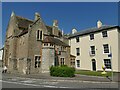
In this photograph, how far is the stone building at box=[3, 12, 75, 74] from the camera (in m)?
28.6

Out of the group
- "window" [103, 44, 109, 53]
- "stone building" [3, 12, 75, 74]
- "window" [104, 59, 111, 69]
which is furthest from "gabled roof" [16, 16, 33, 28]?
"window" [104, 59, 111, 69]

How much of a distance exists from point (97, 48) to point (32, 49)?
44.8ft

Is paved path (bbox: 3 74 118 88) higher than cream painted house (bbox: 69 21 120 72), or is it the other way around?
cream painted house (bbox: 69 21 120 72)

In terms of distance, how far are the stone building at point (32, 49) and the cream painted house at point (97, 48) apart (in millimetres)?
4572

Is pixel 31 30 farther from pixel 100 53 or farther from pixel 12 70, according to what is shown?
pixel 100 53

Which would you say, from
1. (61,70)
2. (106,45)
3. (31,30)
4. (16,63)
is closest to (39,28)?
(31,30)

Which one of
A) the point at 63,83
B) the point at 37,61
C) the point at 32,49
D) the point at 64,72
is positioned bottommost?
the point at 63,83

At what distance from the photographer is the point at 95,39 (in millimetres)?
34906

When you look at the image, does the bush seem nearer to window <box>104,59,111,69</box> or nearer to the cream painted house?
the cream painted house

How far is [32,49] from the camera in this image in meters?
29.2

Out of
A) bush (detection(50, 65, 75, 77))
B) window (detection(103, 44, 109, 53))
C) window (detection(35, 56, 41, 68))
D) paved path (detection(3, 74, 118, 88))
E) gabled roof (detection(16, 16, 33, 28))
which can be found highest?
gabled roof (detection(16, 16, 33, 28))

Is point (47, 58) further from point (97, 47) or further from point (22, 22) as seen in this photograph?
point (97, 47)

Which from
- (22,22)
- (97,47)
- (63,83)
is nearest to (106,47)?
(97,47)

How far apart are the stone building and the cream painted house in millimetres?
4572
